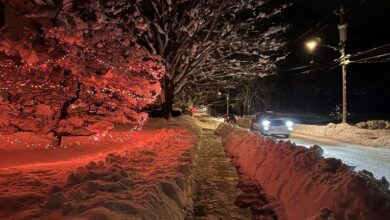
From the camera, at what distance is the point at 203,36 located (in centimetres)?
2819

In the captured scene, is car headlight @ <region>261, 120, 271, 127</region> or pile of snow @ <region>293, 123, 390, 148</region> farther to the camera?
car headlight @ <region>261, 120, 271, 127</region>

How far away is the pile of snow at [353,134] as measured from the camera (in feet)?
67.9

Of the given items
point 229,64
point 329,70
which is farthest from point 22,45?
point 329,70

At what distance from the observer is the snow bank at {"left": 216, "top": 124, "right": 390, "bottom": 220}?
5430 mm

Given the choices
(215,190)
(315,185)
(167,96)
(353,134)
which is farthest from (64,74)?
(353,134)

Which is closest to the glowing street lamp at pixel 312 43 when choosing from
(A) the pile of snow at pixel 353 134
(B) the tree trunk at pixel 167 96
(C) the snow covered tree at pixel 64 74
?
(A) the pile of snow at pixel 353 134

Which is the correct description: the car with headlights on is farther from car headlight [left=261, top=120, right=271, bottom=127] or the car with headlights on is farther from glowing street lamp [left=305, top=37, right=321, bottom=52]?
glowing street lamp [left=305, top=37, right=321, bottom=52]

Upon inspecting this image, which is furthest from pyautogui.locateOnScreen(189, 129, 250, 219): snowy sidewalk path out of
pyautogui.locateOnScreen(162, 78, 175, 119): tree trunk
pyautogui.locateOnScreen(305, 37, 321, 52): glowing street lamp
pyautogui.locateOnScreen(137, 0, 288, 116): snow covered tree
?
pyautogui.locateOnScreen(305, 37, 321, 52): glowing street lamp

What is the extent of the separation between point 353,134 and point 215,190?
1723 cm

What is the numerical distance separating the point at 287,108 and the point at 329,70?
636 inches

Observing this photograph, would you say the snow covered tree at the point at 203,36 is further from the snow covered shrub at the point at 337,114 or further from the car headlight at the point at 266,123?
the snow covered shrub at the point at 337,114

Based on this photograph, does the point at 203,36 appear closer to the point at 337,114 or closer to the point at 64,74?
the point at 64,74

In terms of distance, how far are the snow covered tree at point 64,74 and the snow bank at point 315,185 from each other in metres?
5.32

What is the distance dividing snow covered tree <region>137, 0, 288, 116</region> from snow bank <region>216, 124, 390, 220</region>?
14261 millimetres
